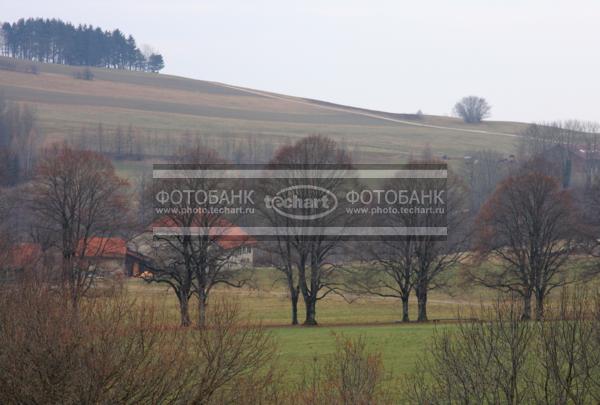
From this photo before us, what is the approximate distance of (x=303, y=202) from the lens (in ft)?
144

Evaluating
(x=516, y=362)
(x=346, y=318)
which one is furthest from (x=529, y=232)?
(x=516, y=362)

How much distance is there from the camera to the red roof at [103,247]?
4481cm

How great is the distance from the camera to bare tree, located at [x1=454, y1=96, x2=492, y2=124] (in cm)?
18638

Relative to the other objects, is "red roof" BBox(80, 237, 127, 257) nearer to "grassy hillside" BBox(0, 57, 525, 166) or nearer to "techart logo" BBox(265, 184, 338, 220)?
"techart logo" BBox(265, 184, 338, 220)

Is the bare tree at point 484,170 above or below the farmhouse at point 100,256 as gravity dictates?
above

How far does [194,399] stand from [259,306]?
123 ft

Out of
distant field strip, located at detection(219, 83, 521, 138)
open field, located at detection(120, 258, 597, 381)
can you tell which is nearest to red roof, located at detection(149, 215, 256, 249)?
open field, located at detection(120, 258, 597, 381)

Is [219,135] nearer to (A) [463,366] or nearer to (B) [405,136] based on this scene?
(B) [405,136]

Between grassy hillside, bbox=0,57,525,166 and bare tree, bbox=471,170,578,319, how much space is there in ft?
239

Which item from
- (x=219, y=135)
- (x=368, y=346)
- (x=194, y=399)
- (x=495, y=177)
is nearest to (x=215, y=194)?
(x=368, y=346)

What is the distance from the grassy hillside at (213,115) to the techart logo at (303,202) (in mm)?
75588

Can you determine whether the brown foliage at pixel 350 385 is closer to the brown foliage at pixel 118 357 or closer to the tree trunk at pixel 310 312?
the brown foliage at pixel 118 357

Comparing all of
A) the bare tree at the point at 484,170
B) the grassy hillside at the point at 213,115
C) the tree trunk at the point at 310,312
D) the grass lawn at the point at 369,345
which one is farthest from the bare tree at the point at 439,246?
the grassy hillside at the point at 213,115

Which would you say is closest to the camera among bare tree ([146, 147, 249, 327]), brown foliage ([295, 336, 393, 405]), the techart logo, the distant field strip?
brown foliage ([295, 336, 393, 405])
